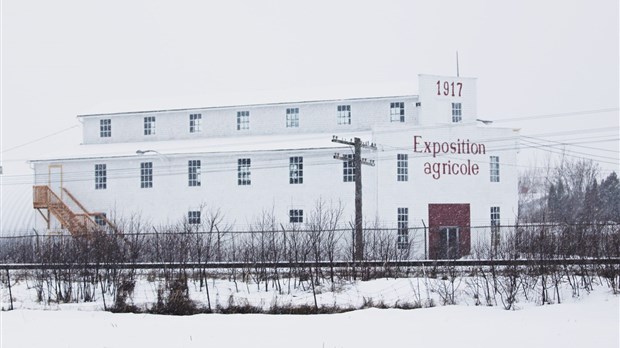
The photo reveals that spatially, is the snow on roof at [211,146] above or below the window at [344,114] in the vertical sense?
below

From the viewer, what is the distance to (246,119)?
51.2 m

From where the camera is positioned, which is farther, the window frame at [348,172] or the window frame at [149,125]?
the window frame at [149,125]

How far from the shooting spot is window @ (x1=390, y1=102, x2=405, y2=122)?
48.1 meters

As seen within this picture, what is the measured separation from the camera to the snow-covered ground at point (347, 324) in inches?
811

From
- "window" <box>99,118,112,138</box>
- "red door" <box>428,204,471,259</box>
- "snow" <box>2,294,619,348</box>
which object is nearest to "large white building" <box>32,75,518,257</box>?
"red door" <box>428,204,471,259</box>

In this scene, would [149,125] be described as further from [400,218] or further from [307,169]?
[400,218]

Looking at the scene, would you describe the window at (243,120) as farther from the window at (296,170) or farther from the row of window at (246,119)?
the window at (296,170)

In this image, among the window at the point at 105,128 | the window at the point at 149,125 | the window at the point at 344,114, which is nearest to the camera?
the window at the point at 344,114

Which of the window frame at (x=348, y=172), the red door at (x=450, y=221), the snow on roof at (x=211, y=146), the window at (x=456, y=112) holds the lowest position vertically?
the red door at (x=450, y=221)

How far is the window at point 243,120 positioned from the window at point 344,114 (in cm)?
577

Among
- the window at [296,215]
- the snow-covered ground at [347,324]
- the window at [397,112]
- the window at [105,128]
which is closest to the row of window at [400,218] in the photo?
the window at [296,215]

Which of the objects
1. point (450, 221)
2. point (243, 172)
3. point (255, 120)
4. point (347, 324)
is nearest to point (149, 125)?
point (255, 120)

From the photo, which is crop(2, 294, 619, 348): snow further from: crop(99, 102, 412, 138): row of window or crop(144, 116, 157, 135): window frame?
crop(144, 116, 157, 135): window frame

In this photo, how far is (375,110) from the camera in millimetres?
48312
